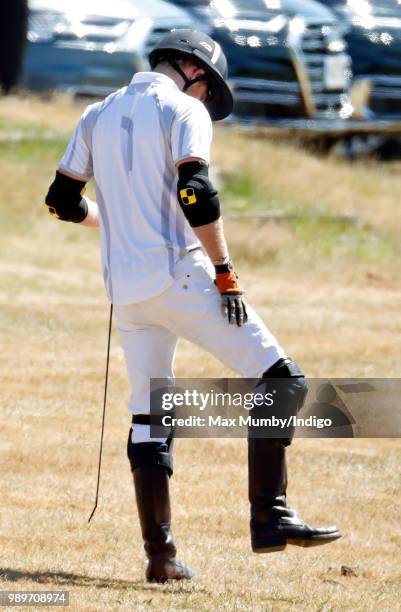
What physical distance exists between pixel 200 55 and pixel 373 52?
14.7 metres

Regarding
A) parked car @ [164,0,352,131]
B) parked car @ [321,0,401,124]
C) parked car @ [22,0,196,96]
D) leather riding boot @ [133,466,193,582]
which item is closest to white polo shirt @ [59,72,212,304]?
leather riding boot @ [133,466,193,582]

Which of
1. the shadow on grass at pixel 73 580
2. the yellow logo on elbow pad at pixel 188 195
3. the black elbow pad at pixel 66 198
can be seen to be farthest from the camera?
the black elbow pad at pixel 66 198

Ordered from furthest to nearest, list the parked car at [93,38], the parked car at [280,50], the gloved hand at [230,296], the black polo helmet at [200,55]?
the parked car at [280,50] < the parked car at [93,38] < the black polo helmet at [200,55] < the gloved hand at [230,296]

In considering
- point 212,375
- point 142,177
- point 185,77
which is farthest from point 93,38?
point 142,177

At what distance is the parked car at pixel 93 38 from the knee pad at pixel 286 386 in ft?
41.8

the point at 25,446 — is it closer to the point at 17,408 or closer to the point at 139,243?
the point at 17,408

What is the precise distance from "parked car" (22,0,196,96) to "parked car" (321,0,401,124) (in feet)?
9.17

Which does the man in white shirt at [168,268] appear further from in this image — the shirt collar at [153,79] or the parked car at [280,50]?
the parked car at [280,50]

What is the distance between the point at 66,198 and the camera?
5.91 meters

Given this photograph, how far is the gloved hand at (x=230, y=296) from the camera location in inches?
214

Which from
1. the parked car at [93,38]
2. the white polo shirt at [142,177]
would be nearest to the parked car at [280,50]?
the parked car at [93,38]

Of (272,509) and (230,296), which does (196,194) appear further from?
(272,509)

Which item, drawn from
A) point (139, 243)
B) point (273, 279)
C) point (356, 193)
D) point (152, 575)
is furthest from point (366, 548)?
point (356, 193)

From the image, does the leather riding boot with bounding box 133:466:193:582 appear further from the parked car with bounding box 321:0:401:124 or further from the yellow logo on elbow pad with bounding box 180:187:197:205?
the parked car with bounding box 321:0:401:124
